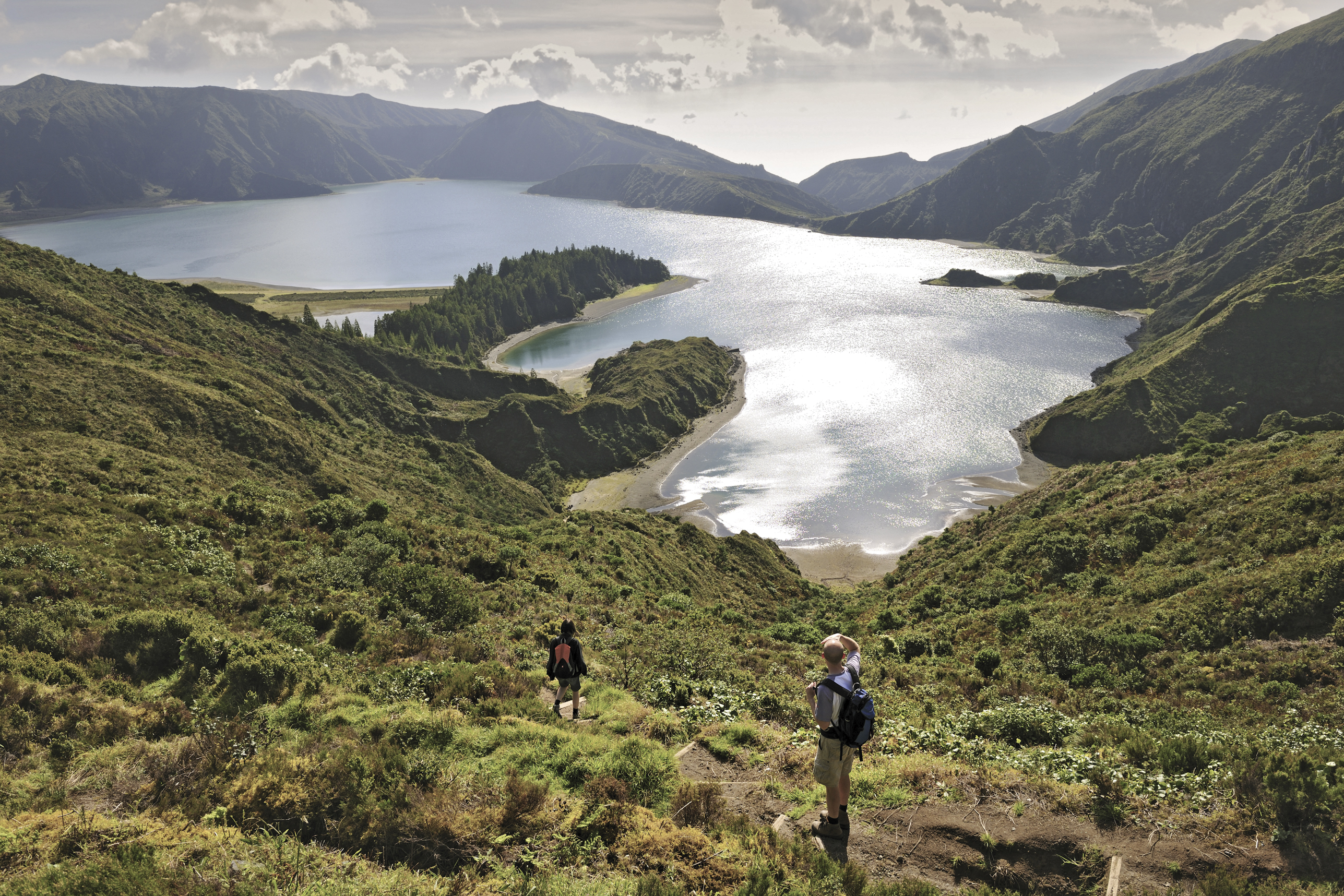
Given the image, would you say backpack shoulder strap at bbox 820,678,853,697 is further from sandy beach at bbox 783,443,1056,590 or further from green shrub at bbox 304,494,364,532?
sandy beach at bbox 783,443,1056,590

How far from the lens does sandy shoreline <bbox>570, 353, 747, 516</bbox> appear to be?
234 ft

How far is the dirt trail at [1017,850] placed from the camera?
892cm

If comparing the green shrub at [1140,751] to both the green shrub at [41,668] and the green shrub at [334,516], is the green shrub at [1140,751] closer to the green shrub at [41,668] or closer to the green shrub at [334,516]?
the green shrub at [41,668]

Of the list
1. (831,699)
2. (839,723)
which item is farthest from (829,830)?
(831,699)

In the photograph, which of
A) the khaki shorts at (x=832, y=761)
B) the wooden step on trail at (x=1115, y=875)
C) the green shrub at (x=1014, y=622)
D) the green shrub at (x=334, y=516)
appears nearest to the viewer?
the wooden step on trail at (x=1115, y=875)

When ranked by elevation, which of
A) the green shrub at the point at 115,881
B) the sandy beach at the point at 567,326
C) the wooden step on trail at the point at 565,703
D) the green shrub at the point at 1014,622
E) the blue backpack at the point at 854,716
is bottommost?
the green shrub at the point at 1014,622

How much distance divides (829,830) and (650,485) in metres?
67.6

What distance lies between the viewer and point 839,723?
29.0 feet

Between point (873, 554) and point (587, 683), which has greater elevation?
point (587, 683)

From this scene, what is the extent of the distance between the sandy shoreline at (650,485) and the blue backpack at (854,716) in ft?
178

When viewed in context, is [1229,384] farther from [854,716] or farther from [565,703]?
[854,716]

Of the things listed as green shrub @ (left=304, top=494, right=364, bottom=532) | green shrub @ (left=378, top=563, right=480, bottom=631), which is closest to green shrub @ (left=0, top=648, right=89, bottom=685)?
green shrub @ (left=378, top=563, right=480, bottom=631)

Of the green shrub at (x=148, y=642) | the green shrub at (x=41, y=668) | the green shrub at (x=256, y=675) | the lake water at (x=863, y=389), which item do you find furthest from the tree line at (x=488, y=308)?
the green shrub at (x=256, y=675)

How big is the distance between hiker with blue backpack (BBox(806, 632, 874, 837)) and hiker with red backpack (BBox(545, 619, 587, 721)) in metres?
6.29
